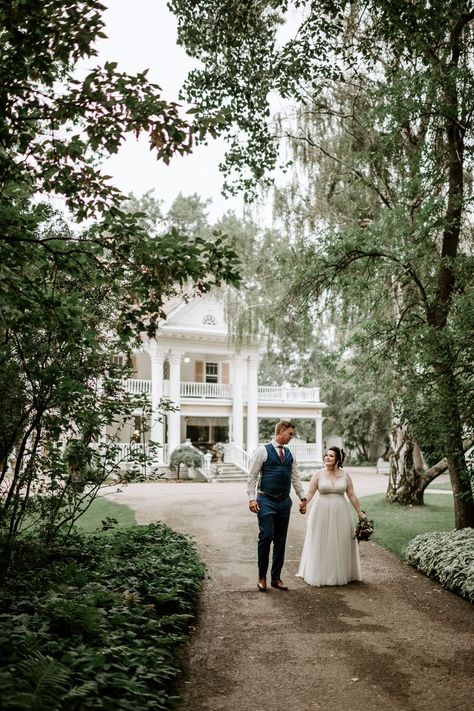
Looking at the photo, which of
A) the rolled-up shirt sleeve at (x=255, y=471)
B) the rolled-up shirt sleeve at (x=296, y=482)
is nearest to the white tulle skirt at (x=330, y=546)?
the rolled-up shirt sleeve at (x=296, y=482)

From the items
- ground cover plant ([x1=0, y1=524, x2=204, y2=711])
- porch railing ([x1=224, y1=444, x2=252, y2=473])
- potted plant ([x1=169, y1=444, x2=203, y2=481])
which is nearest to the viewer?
ground cover plant ([x1=0, y1=524, x2=204, y2=711])

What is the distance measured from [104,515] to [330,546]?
787 cm

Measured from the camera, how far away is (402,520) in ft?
45.4

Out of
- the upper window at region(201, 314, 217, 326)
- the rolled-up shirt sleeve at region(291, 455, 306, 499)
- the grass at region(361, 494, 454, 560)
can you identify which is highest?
the upper window at region(201, 314, 217, 326)

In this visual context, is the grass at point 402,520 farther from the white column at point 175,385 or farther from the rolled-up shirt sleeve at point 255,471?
the white column at point 175,385

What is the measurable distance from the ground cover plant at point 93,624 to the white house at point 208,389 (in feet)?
62.8

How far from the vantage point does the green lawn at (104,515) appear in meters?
12.8

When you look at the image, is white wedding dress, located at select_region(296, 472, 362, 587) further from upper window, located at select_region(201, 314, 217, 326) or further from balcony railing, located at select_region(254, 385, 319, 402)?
balcony railing, located at select_region(254, 385, 319, 402)

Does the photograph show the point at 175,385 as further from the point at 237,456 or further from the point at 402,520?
Answer: the point at 402,520

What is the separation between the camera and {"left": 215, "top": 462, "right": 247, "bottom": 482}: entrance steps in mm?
26234

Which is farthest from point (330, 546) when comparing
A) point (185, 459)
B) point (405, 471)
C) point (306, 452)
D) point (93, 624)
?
point (306, 452)

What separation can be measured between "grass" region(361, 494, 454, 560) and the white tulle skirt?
Answer: 2242 millimetres

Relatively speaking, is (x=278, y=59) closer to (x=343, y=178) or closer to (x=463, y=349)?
(x=463, y=349)

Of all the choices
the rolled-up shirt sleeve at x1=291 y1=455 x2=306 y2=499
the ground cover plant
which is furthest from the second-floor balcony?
the ground cover plant
